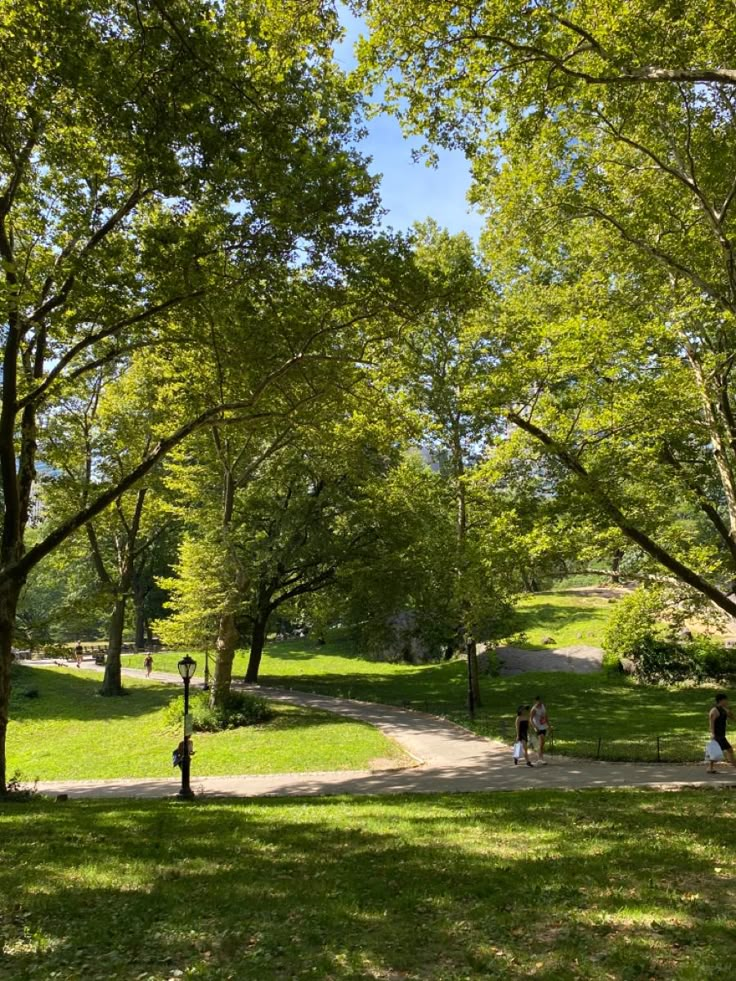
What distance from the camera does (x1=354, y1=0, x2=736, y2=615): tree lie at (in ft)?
29.0

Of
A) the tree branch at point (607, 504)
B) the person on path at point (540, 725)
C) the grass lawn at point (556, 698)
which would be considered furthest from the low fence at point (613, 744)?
the tree branch at point (607, 504)

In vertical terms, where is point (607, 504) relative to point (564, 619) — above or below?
above

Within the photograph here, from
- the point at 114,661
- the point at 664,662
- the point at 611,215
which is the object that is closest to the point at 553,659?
the point at 664,662

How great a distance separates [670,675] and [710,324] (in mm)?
19330

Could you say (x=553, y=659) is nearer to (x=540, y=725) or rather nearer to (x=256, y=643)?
(x=256, y=643)

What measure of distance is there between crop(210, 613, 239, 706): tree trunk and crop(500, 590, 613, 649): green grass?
53.3 feet

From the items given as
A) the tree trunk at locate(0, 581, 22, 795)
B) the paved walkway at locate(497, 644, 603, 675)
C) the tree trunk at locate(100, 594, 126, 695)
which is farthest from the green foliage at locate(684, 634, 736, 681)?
the tree trunk at locate(0, 581, 22, 795)

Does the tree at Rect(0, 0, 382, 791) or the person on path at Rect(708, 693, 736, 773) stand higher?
the tree at Rect(0, 0, 382, 791)

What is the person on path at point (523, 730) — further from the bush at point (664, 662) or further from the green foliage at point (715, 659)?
the green foliage at point (715, 659)

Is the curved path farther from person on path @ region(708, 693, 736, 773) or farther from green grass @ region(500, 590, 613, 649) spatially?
green grass @ region(500, 590, 613, 649)

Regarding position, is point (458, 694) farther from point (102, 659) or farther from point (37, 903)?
point (102, 659)

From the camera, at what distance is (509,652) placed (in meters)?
33.9

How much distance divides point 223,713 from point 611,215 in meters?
18.9

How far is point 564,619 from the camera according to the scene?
38.7 metres
